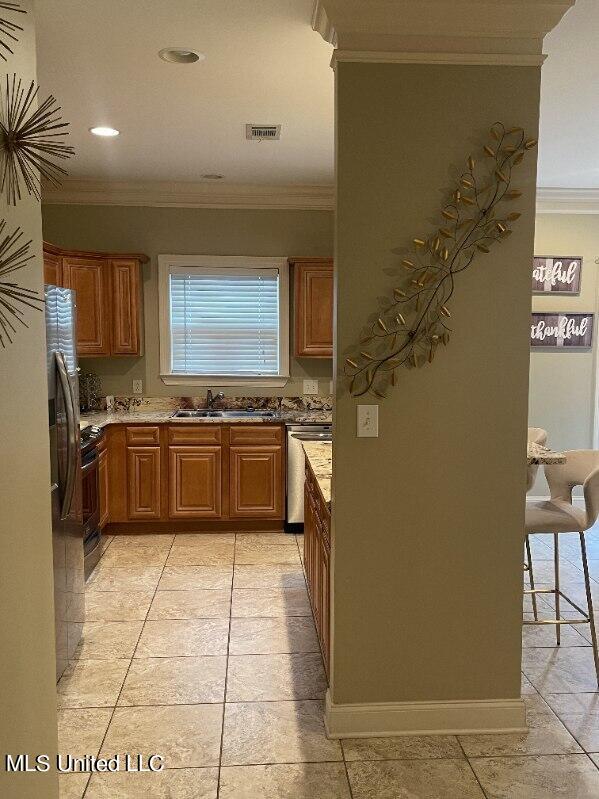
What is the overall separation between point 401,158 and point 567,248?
3902 mm

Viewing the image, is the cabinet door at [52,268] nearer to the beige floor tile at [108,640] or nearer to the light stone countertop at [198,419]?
the light stone countertop at [198,419]

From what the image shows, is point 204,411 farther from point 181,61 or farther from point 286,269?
point 181,61

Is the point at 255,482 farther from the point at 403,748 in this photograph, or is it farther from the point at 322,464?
the point at 403,748

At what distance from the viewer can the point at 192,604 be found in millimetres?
3885

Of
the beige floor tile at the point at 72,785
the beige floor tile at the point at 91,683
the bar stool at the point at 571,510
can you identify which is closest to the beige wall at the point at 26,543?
the beige floor tile at the point at 72,785

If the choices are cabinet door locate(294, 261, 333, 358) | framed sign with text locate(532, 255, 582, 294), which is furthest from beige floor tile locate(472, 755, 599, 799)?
framed sign with text locate(532, 255, 582, 294)

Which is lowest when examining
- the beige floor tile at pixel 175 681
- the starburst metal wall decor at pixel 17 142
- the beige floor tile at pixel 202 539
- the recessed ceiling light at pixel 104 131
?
the beige floor tile at pixel 175 681

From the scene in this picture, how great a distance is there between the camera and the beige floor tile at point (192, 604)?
373cm

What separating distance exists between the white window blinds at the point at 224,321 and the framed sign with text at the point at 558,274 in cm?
227

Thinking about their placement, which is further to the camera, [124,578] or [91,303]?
[91,303]

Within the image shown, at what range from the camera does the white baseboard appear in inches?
102

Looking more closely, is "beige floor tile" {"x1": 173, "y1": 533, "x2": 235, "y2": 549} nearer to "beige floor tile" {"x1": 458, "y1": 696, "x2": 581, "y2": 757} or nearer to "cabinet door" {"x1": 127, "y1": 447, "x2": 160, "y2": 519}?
"cabinet door" {"x1": 127, "y1": 447, "x2": 160, "y2": 519}

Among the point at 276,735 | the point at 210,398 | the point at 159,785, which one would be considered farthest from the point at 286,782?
the point at 210,398

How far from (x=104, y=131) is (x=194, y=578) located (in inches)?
110
